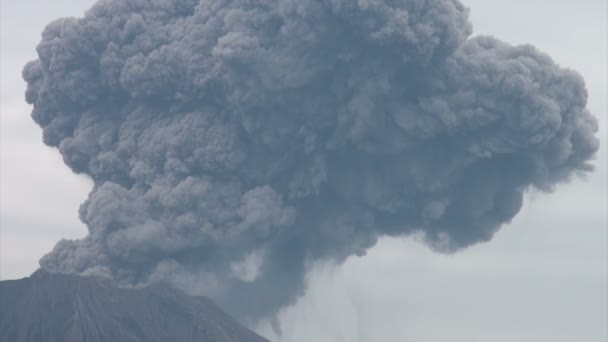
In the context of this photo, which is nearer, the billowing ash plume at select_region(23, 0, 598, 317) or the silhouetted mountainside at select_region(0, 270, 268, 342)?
the billowing ash plume at select_region(23, 0, 598, 317)

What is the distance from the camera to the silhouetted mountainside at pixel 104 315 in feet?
125

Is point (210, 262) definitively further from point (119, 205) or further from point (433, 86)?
point (433, 86)

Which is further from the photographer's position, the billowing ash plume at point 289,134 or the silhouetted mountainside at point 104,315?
the silhouetted mountainside at point 104,315

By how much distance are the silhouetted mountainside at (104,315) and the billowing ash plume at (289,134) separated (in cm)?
705

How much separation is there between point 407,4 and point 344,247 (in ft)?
33.3

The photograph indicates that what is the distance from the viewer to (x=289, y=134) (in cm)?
3041

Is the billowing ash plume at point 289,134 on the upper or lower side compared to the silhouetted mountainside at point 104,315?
upper

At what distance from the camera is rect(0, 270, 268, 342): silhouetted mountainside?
→ 125 ft

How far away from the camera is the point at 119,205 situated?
29.0 metres

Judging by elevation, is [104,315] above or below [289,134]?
below

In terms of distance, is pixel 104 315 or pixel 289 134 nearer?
pixel 289 134

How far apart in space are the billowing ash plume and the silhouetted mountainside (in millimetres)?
7049

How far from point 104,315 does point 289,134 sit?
58.6ft

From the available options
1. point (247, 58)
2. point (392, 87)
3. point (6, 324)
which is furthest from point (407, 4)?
point (6, 324)
